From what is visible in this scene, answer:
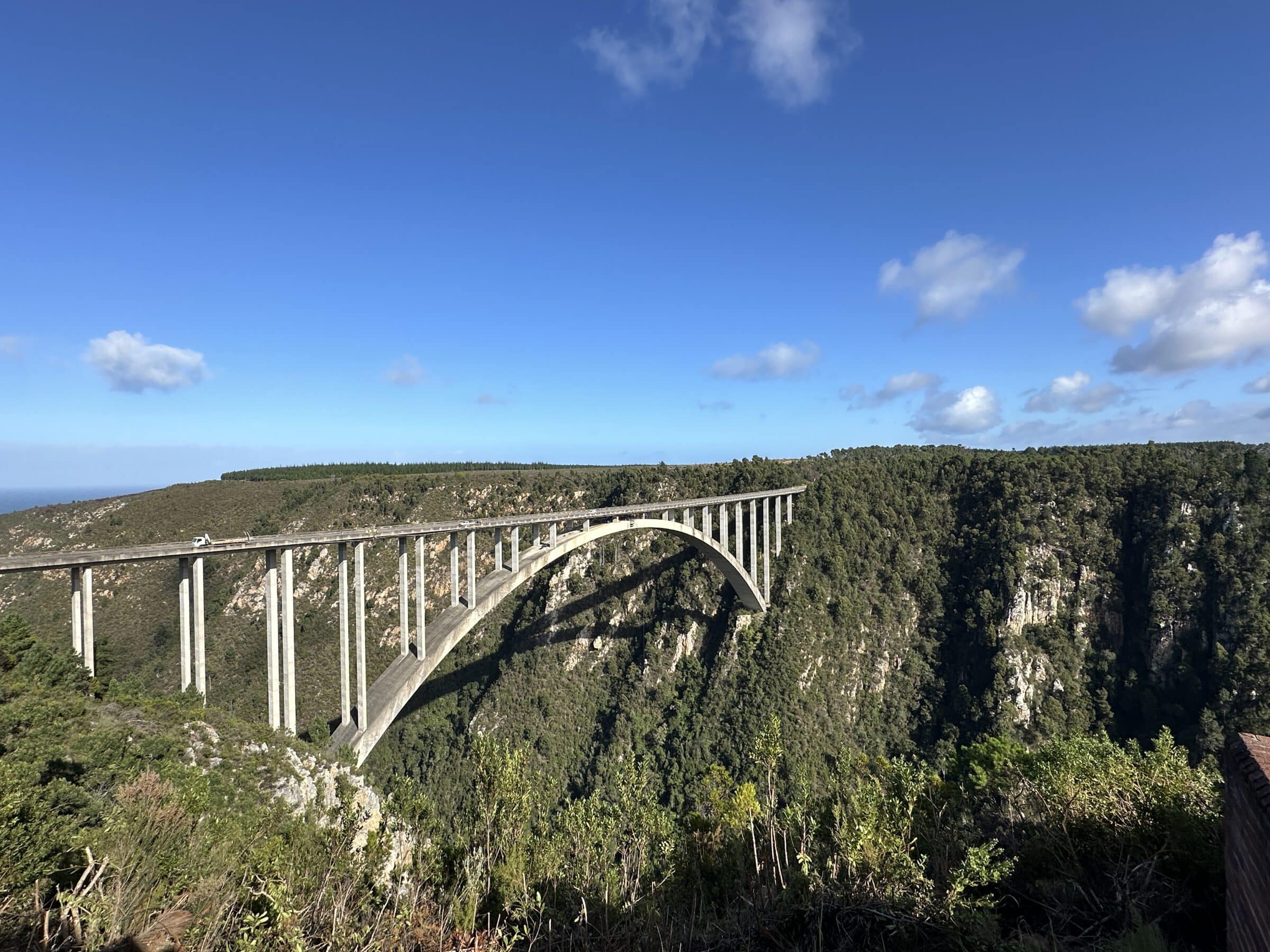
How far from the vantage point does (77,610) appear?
39.2 ft

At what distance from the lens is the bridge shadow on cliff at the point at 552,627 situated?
43.0 m

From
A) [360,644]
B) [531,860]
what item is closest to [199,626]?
[360,644]

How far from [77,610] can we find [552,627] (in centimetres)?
3556

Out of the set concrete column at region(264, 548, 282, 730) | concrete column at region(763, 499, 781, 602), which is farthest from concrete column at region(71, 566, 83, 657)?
concrete column at region(763, 499, 781, 602)

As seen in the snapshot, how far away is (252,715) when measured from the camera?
108 feet

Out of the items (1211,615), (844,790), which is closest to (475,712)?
(844,790)

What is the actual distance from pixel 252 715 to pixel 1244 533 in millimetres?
57733

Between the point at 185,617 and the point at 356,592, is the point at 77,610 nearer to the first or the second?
the point at 185,617

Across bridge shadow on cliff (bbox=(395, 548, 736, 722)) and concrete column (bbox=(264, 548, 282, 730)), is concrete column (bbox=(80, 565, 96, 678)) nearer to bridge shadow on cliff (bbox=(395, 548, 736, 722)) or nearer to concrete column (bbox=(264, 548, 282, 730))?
concrete column (bbox=(264, 548, 282, 730))

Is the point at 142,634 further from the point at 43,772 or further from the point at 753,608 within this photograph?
the point at 753,608

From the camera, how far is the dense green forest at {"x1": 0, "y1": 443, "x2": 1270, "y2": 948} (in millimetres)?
8281

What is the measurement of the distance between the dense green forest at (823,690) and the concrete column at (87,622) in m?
2.24

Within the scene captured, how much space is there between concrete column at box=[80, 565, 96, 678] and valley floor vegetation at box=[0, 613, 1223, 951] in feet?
2.84

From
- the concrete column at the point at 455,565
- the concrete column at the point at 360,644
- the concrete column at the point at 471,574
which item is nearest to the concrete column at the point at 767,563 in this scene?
the concrete column at the point at 471,574
